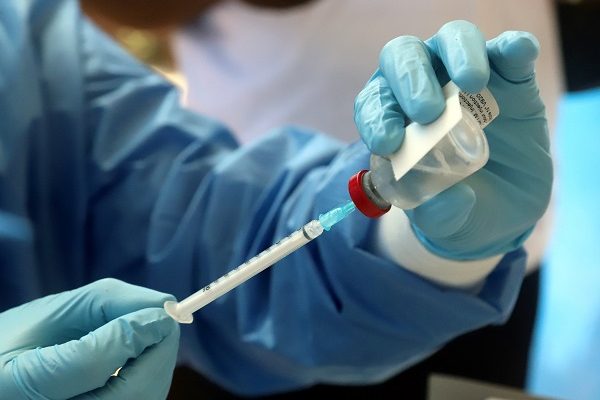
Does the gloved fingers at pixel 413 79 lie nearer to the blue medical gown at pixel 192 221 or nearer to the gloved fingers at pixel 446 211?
the gloved fingers at pixel 446 211

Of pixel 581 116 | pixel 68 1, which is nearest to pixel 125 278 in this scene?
pixel 68 1

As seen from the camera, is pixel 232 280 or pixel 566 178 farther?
pixel 566 178

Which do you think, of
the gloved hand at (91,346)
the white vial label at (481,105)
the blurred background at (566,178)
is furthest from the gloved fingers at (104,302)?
the blurred background at (566,178)

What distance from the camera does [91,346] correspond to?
0.53 meters

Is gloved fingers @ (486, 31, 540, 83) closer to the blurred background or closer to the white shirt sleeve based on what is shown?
the white shirt sleeve

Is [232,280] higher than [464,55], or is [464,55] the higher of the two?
[464,55]

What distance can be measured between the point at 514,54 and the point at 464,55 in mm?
42

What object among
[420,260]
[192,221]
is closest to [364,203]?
[420,260]

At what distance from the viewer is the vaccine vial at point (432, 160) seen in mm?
492

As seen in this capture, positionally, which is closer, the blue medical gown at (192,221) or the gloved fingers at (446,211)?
the gloved fingers at (446,211)

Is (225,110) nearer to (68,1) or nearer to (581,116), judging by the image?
(68,1)

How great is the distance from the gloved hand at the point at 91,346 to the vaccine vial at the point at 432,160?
0.60 ft

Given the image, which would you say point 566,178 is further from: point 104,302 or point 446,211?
point 104,302

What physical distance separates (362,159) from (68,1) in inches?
17.4
